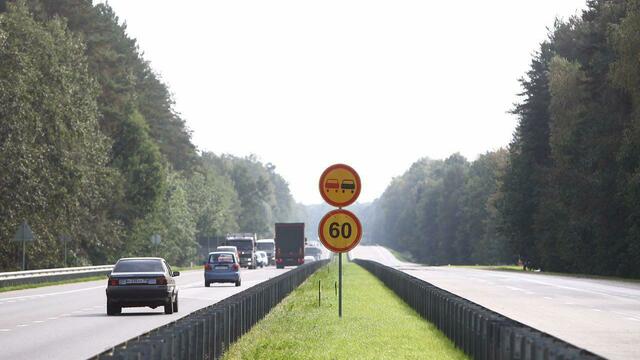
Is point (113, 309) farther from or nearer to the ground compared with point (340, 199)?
nearer to the ground

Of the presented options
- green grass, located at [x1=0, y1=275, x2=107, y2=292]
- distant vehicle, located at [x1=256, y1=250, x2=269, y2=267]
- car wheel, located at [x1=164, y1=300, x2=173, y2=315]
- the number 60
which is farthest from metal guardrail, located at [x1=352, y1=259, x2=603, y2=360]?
distant vehicle, located at [x1=256, y1=250, x2=269, y2=267]

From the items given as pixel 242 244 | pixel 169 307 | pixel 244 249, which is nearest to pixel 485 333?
pixel 169 307

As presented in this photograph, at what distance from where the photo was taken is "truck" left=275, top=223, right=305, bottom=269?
10125cm

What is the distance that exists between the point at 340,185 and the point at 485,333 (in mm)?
7777

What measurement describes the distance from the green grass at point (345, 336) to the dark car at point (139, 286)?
9.27 feet

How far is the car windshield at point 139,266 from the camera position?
101 feet

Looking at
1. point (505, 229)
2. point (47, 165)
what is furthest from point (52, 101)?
point (505, 229)

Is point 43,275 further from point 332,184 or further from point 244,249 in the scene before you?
point 244,249

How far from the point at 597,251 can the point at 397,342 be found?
55.3 m

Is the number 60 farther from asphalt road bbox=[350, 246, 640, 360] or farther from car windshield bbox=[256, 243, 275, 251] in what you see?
car windshield bbox=[256, 243, 275, 251]

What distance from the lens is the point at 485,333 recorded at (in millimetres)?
15461

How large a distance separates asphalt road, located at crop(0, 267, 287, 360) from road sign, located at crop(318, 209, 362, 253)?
408cm

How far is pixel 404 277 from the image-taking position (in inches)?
1469

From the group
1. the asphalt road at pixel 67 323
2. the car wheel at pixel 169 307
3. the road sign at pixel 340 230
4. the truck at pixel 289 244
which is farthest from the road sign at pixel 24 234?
the truck at pixel 289 244
